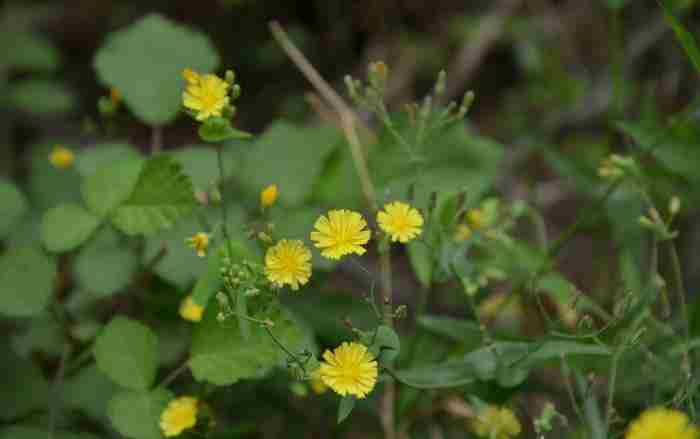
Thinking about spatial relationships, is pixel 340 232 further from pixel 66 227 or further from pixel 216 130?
pixel 66 227

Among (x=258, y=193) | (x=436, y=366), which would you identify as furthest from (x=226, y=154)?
(x=436, y=366)

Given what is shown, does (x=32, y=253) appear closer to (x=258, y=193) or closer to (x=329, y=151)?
(x=258, y=193)

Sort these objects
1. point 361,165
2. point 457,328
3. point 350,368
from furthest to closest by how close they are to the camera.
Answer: point 361,165, point 457,328, point 350,368

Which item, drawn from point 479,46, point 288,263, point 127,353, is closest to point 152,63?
point 127,353

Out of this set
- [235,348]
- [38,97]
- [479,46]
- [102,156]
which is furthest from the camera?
[479,46]

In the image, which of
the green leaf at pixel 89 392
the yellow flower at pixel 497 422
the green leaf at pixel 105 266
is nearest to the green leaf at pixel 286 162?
the green leaf at pixel 105 266

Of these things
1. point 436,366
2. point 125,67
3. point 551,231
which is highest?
point 125,67

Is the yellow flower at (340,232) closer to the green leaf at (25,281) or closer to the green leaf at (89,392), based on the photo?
the green leaf at (25,281)
